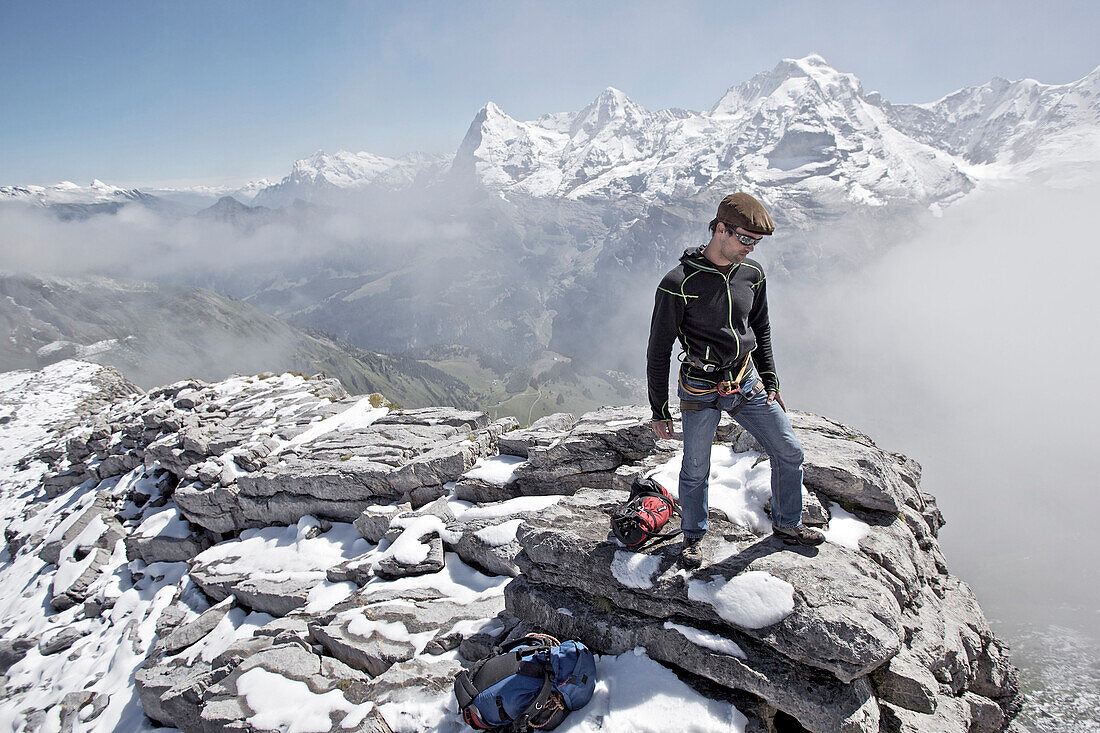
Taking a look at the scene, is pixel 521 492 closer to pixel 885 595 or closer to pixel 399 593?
pixel 399 593

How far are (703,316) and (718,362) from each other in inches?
32.9

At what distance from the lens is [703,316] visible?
7.75m

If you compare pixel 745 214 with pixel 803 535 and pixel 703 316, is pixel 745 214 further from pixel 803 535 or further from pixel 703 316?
pixel 803 535

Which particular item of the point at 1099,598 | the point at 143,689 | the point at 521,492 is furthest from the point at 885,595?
the point at 1099,598

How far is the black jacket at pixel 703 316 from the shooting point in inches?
304

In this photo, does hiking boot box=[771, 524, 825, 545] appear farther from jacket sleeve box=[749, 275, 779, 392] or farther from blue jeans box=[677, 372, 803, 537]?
jacket sleeve box=[749, 275, 779, 392]

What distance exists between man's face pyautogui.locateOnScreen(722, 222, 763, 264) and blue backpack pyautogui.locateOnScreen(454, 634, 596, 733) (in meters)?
7.35

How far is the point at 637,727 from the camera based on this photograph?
746cm

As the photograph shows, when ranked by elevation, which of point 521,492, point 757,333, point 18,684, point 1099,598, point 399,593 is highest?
point 757,333

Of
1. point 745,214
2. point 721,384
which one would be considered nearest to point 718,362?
point 721,384

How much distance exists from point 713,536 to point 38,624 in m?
35.2

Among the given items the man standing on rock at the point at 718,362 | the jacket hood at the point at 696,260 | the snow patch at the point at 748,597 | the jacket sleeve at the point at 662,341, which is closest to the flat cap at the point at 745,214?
the man standing on rock at the point at 718,362

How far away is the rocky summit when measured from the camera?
25.7 feet

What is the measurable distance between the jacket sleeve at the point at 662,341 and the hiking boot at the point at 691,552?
2517mm
